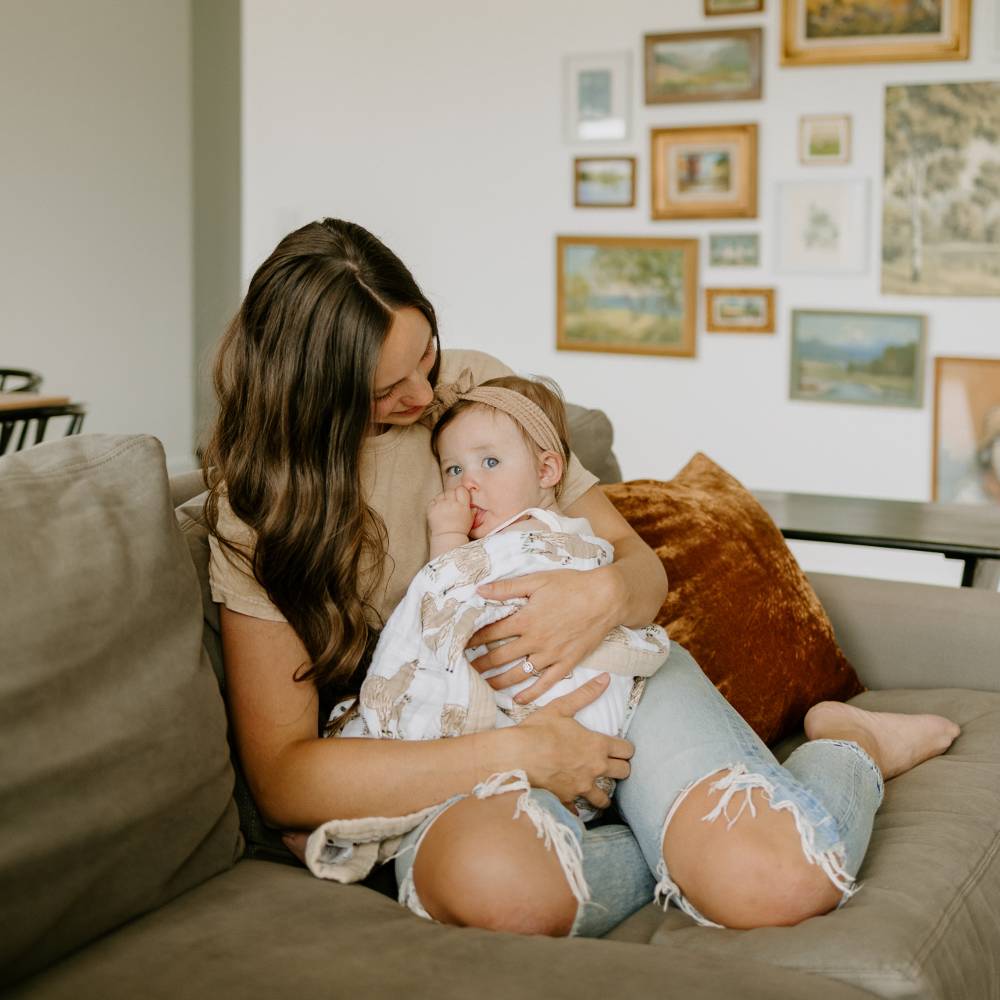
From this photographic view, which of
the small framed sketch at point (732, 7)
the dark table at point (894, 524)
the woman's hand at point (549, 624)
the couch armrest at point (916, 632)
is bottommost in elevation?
the couch armrest at point (916, 632)

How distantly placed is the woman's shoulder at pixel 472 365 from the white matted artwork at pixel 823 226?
8.48ft

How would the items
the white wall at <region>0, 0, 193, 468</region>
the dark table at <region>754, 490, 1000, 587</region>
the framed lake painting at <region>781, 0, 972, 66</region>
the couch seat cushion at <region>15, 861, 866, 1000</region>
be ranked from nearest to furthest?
the couch seat cushion at <region>15, 861, 866, 1000</region>, the dark table at <region>754, 490, 1000, 587</region>, the framed lake painting at <region>781, 0, 972, 66</region>, the white wall at <region>0, 0, 193, 468</region>

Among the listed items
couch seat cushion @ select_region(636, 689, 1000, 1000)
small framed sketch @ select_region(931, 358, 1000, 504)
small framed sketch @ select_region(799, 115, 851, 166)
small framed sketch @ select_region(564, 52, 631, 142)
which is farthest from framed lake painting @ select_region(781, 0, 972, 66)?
couch seat cushion @ select_region(636, 689, 1000, 1000)

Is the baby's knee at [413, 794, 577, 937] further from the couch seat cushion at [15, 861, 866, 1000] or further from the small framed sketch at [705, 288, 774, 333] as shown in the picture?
the small framed sketch at [705, 288, 774, 333]

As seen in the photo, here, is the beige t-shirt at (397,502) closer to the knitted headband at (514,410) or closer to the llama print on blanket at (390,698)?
the knitted headband at (514,410)

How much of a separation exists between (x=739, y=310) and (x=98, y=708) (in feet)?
11.7

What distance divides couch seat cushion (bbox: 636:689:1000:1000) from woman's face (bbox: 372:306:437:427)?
2.34ft

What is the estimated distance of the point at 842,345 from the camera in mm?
4332

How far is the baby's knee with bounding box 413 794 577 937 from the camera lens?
1279mm

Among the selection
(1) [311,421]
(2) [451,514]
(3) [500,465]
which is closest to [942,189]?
(3) [500,465]

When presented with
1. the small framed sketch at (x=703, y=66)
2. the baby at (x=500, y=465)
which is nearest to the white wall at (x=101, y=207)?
the small framed sketch at (x=703, y=66)

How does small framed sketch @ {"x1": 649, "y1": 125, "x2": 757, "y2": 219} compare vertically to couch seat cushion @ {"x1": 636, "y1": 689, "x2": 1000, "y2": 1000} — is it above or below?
above

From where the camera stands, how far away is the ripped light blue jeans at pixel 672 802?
4.55 ft

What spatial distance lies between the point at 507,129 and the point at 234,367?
3.42m
